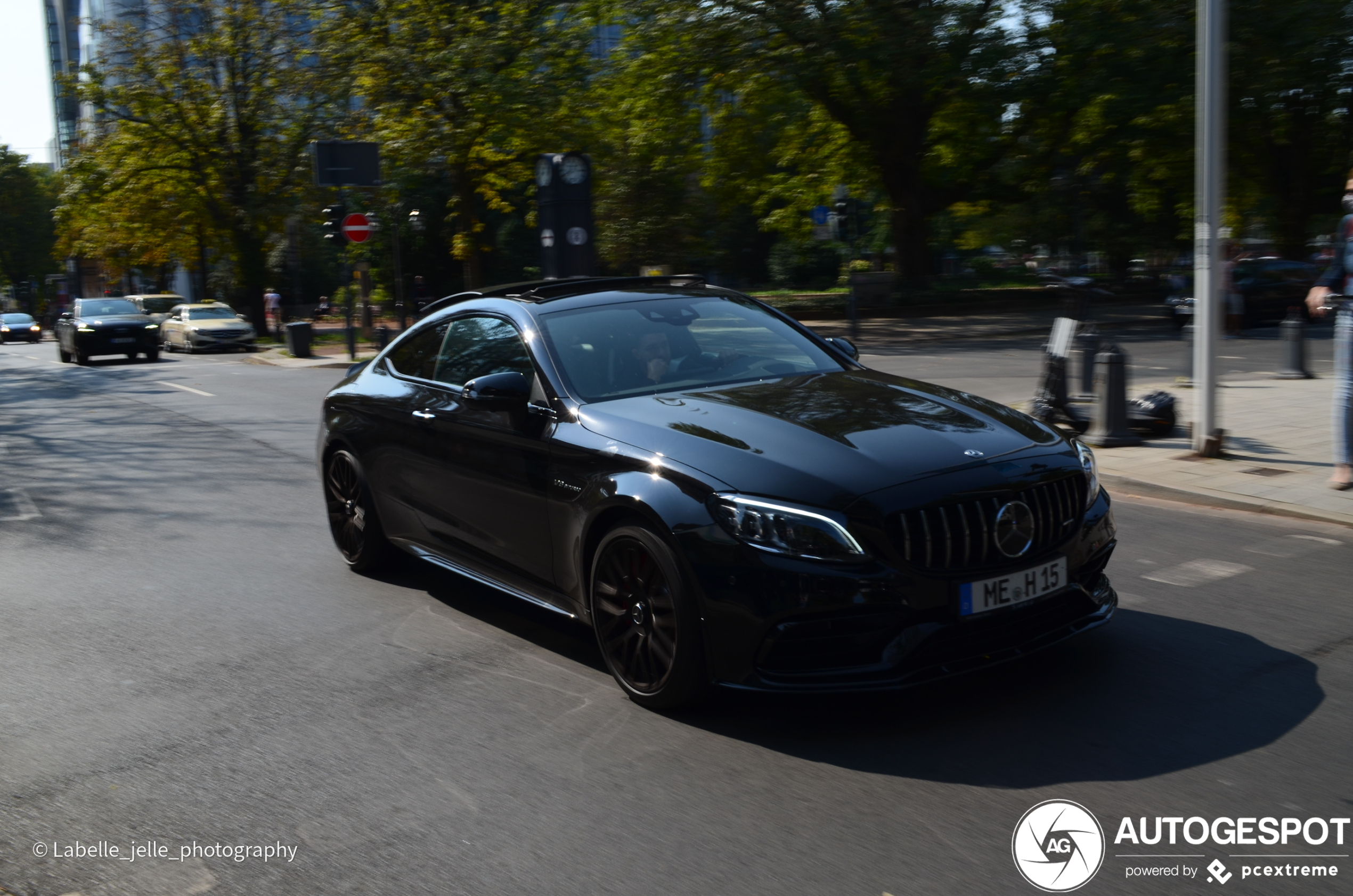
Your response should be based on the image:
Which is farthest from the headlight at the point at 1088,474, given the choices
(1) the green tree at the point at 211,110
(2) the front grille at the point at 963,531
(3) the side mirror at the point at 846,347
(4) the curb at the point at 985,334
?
(1) the green tree at the point at 211,110

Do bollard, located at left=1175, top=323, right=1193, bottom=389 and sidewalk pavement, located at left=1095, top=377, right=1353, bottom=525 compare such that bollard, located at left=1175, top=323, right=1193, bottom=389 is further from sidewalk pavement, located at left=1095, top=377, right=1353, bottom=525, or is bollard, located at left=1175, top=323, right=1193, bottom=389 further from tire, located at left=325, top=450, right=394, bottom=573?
tire, located at left=325, top=450, right=394, bottom=573

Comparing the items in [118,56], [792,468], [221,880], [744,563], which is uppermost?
[118,56]

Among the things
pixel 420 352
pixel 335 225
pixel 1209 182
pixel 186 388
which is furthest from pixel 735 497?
pixel 335 225

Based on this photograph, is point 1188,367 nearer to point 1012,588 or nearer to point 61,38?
point 1012,588

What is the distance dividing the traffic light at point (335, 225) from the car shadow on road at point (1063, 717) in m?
23.2

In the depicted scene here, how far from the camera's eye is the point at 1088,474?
461cm

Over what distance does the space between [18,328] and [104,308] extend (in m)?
31.5

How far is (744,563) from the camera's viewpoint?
3.99 m

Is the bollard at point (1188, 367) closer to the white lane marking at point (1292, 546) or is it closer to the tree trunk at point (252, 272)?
the white lane marking at point (1292, 546)

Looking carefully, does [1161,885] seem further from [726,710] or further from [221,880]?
[221,880]

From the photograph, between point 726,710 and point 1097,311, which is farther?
point 1097,311

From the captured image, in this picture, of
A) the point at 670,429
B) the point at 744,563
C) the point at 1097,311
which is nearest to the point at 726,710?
the point at 744,563

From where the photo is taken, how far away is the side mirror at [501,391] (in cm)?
504

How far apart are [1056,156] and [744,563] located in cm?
3164
